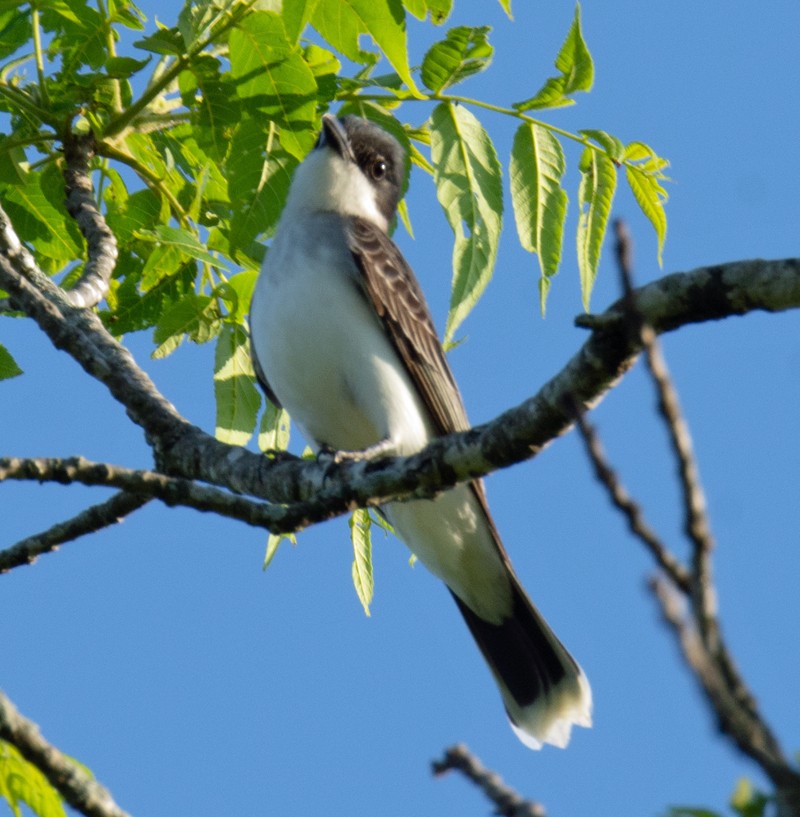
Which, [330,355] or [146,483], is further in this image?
[330,355]

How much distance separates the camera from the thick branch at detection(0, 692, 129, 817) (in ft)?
11.0

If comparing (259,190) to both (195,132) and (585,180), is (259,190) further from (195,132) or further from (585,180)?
(585,180)

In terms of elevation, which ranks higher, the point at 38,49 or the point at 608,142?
the point at 608,142

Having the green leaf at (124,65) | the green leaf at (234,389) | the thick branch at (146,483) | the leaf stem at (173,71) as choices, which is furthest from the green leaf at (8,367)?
the thick branch at (146,483)

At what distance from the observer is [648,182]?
17.0 feet

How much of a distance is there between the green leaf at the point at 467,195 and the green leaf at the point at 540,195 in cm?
13

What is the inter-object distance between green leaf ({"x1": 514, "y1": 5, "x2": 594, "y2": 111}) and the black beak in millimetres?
1668

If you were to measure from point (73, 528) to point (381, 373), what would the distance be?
5.42 feet

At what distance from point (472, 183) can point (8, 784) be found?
2.62 m

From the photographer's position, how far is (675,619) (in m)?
1.38

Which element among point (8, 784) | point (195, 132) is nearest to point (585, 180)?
point (195, 132)

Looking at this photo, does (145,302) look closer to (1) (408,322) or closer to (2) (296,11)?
(1) (408,322)

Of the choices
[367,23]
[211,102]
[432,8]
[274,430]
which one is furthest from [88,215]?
[432,8]

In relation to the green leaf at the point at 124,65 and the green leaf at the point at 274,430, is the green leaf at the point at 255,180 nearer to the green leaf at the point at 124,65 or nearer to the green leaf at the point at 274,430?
the green leaf at the point at 124,65
